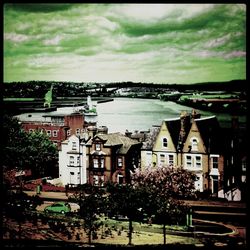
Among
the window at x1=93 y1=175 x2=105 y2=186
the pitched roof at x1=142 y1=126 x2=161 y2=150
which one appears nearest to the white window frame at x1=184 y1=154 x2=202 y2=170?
the pitched roof at x1=142 y1=126 x2=161 y2=150

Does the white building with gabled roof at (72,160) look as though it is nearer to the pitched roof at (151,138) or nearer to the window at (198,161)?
the pitched roof at (151,138)

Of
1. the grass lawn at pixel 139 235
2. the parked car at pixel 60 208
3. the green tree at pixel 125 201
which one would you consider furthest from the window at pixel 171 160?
the parked car at pixel 60 208

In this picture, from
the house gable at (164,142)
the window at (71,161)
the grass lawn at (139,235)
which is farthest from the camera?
the window at (71,161)

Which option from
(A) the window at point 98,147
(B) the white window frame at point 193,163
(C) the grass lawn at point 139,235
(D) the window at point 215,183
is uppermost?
(A) the window at point 98,147

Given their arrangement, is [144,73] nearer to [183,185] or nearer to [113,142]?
[113,142]

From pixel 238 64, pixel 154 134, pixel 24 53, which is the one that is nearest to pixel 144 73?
pixel 154 134

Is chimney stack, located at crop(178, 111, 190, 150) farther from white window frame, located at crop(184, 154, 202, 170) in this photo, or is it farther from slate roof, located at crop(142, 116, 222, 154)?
white window frame, located at crop(184, 154, 202, 170)

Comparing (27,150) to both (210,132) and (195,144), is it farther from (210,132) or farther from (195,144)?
(210,132)

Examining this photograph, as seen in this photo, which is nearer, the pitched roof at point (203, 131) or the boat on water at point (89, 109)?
the pitched roof at point (203, 131)
